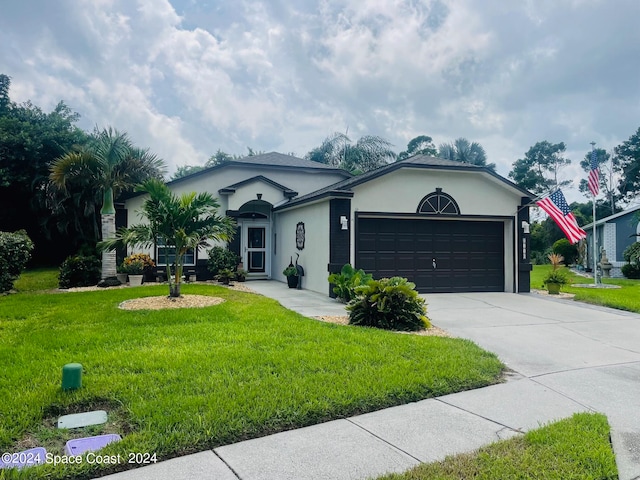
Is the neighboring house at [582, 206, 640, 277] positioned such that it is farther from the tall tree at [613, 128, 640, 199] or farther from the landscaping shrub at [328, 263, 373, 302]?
the landscaping shrub at [328, 263, 373, 302]

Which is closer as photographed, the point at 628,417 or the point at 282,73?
the point at 628,417

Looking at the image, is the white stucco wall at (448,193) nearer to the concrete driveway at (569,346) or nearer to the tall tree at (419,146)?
the concrete driveway at (569,346)

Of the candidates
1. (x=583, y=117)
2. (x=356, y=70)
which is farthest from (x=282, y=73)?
(x=583, y=117)

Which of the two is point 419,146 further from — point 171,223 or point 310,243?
point 171,223

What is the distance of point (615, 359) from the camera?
18.9 feet

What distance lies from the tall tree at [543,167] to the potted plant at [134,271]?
3765 cm

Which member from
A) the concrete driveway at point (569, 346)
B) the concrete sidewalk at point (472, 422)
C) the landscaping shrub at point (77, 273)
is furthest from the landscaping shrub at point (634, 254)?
the landscaping shrub at point (77, 273)

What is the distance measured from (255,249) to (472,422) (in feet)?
44.3

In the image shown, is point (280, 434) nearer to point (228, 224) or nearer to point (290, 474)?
point (290, 474)

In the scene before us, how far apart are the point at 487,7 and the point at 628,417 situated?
10724 millimetres

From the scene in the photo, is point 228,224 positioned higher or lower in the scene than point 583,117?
lower

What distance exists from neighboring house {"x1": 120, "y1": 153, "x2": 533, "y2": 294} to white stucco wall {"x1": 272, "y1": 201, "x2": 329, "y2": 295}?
3cm

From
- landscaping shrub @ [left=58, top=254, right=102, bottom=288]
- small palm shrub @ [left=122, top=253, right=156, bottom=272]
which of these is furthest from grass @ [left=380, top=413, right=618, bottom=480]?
landscaping shrub @ [left=58, top=254, right=102, bottom=288]

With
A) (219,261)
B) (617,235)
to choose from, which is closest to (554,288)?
(219,261)
